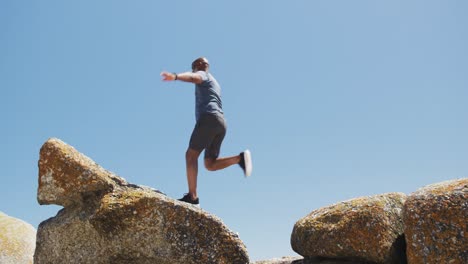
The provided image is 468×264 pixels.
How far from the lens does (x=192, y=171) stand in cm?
1180

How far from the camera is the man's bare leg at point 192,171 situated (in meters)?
11.8

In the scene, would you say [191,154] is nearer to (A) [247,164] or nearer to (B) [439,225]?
(A) [247,164]

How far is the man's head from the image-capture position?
13172mm

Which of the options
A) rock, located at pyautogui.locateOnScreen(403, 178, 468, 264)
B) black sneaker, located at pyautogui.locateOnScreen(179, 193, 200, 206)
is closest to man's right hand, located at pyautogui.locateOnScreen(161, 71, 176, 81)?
black sneaker, located at pyautogui.locateOnScreen(179, 193, 200, 206)

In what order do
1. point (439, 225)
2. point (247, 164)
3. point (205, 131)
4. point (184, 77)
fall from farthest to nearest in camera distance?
1. point (247, 164)
2. point (205, 131)
3. point (184, 77)
4. point (439, 225)

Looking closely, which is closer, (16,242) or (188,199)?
A: (188,199)

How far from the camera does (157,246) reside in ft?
31.8

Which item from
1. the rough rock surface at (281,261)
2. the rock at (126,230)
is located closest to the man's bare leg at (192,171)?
the rock at (126,230)

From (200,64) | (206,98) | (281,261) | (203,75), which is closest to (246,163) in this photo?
(206,98)

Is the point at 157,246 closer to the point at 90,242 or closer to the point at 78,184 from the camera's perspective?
the point at 90,242

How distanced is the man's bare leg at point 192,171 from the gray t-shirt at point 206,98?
1.19 meters

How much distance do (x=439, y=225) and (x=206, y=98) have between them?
6898 millimetres

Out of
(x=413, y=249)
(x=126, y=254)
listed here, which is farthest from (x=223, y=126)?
(x=413, y=249)

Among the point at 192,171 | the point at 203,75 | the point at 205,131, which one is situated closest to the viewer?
the point at 192,171
